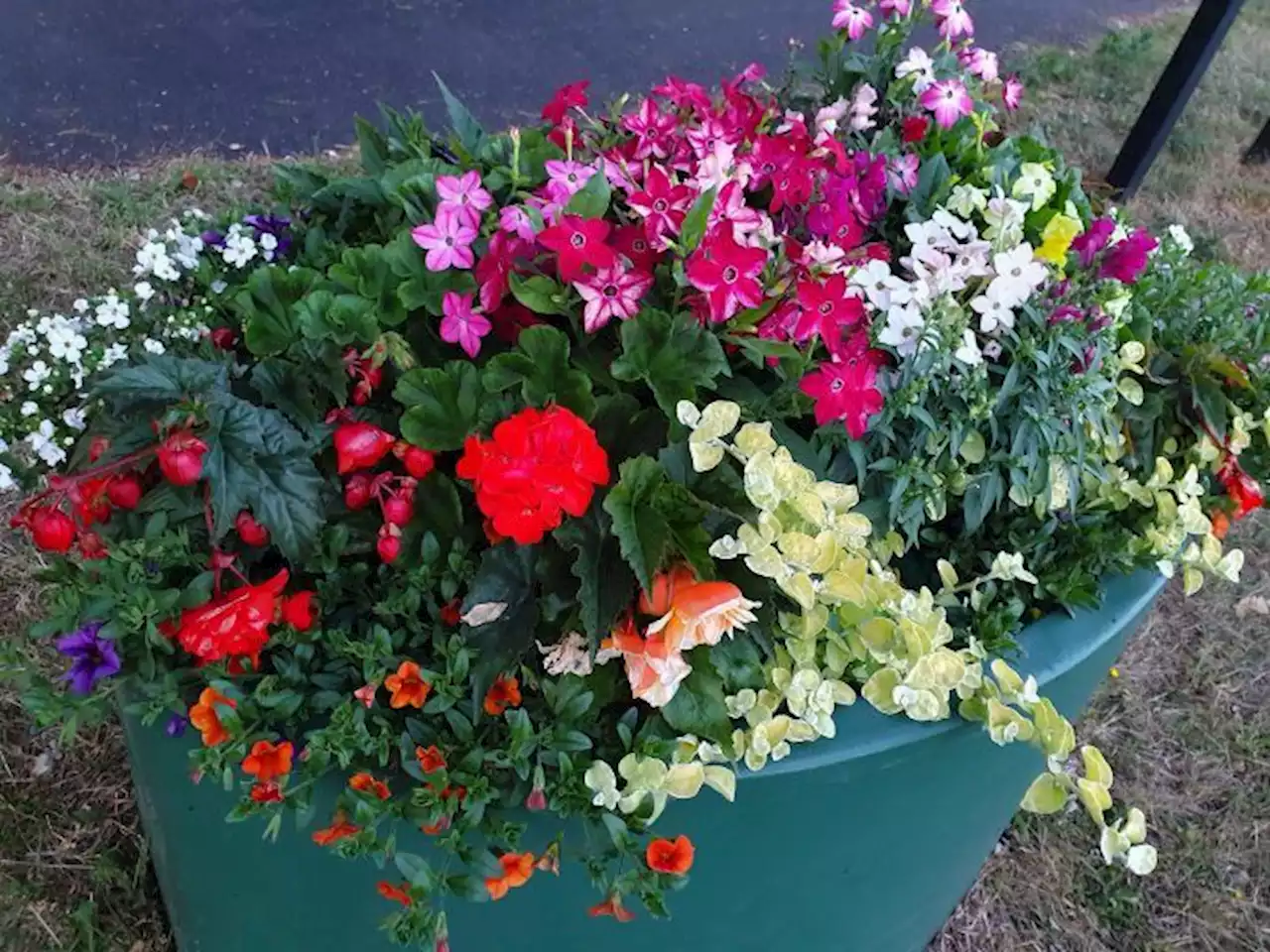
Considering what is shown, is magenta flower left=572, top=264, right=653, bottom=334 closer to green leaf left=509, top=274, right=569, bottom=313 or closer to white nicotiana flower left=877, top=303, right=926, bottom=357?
green leaf left=509, top=274, right=569, bottom=313

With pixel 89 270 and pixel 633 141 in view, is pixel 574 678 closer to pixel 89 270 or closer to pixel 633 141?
pixel 633 141

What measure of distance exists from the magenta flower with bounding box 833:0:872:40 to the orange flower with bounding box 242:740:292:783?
1.02 meters

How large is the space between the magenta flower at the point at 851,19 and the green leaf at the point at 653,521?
71 cm

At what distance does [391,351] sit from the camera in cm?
112

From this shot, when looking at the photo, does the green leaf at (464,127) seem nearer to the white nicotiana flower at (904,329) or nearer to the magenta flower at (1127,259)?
the white nicotiana flower at (904,329)

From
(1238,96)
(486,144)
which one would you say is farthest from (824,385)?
(1238,96)

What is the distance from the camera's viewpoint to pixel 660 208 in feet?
3.77

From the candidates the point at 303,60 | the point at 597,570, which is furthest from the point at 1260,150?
the point at 597,570

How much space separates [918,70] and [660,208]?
523 millimetres

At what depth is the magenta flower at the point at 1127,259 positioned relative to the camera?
1322mm

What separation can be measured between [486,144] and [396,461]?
438 millimetres

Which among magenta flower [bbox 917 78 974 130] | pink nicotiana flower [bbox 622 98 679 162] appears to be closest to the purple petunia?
pink nicotiana flower [bbox 622 98 679 162]

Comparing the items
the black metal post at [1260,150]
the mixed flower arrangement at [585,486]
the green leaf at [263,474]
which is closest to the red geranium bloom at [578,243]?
the mixed flower arrangement at [585,486]

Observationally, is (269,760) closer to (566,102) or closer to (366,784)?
(366,784)
